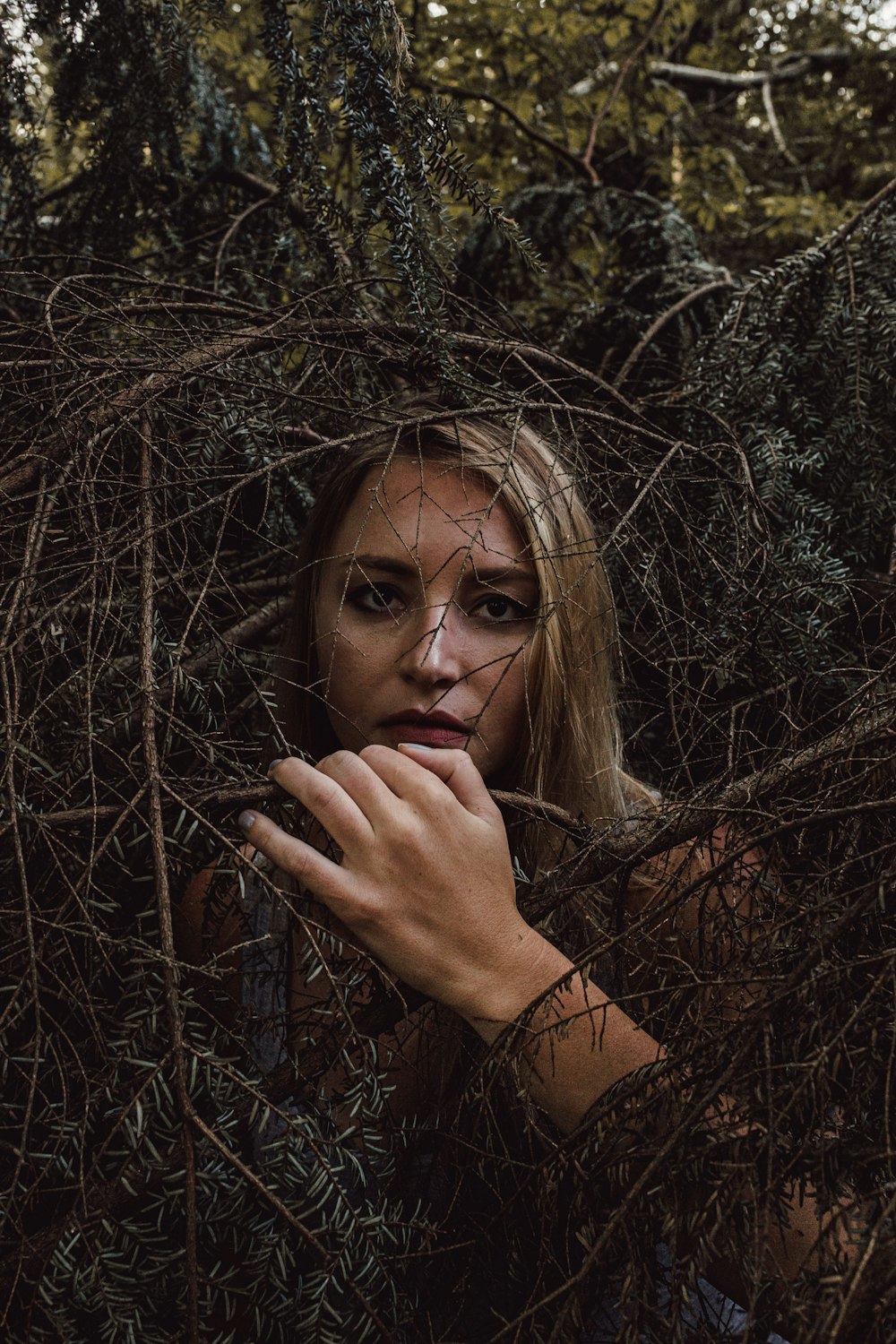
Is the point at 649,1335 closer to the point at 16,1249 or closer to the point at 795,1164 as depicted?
the point at 795,1164

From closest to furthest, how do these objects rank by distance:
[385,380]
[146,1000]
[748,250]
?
[146,1000], [385,380], [748,250]

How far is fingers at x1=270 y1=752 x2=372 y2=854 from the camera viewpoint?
122 cm

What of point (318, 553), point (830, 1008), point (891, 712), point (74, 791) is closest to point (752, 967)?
point (830, 1008)

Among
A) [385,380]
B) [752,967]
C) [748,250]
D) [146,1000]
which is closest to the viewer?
[752,967]

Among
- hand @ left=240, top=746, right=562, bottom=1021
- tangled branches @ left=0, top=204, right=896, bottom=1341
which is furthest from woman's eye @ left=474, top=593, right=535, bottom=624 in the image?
hand @ left=240, top=746, right=562, bottom=1021

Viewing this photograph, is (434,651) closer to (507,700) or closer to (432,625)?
(432,625)

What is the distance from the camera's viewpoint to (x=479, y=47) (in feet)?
12.8

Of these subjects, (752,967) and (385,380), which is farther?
(385,380)

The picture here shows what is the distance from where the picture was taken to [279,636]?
275 centimetres

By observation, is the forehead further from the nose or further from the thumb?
the thumb

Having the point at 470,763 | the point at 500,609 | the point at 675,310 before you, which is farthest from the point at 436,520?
the point at 675,310

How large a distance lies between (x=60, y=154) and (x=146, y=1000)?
2822 millimetres

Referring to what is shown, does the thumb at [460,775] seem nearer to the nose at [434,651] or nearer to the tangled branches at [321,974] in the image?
the tangled branches at [321,974]

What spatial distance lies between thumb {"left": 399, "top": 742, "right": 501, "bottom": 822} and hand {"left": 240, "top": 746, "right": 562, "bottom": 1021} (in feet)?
0.16
